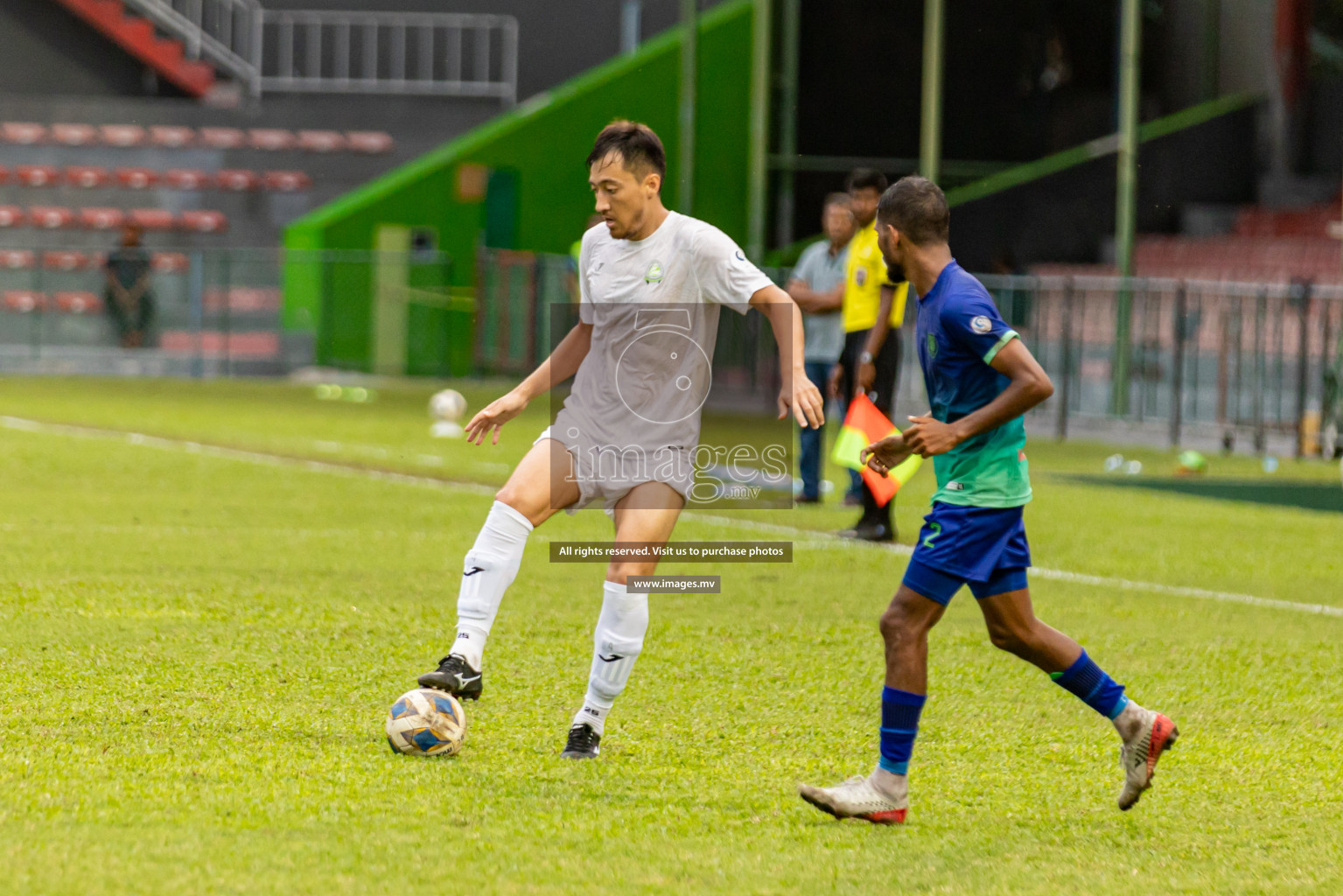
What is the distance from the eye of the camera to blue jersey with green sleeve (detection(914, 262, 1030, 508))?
508 cm

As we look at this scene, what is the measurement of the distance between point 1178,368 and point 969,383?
14806mm

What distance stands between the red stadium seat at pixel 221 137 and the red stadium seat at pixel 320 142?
0.98 metres

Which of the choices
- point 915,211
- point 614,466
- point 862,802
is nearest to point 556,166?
point 614,466

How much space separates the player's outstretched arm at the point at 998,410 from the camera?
5.00 metres

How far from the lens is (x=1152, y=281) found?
19.9 m

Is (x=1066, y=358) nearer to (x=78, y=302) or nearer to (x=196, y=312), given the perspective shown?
(x=196, y=312)

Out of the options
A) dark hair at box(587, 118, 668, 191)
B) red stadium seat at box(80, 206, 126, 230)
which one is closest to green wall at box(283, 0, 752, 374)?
red stadium seat at box(80, 206, 126, 230)

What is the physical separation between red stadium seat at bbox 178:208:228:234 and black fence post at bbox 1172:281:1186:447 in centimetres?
1789

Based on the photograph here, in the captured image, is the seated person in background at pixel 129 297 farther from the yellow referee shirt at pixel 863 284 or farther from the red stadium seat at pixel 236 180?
the yellow referee shirt at pixel 863 284

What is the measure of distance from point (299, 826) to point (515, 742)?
121cm

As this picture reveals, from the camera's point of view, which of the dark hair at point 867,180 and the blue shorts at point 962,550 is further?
the dark hair at point 867,180

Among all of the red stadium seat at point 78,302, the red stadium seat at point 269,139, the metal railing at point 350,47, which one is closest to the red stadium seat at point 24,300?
the red stadium seat at point 78,302

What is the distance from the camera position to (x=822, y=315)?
1259 cm

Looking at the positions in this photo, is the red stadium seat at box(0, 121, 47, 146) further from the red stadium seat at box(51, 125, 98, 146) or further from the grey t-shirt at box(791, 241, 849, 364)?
the grey t-shirt at box(791, 241, 849, 364)
